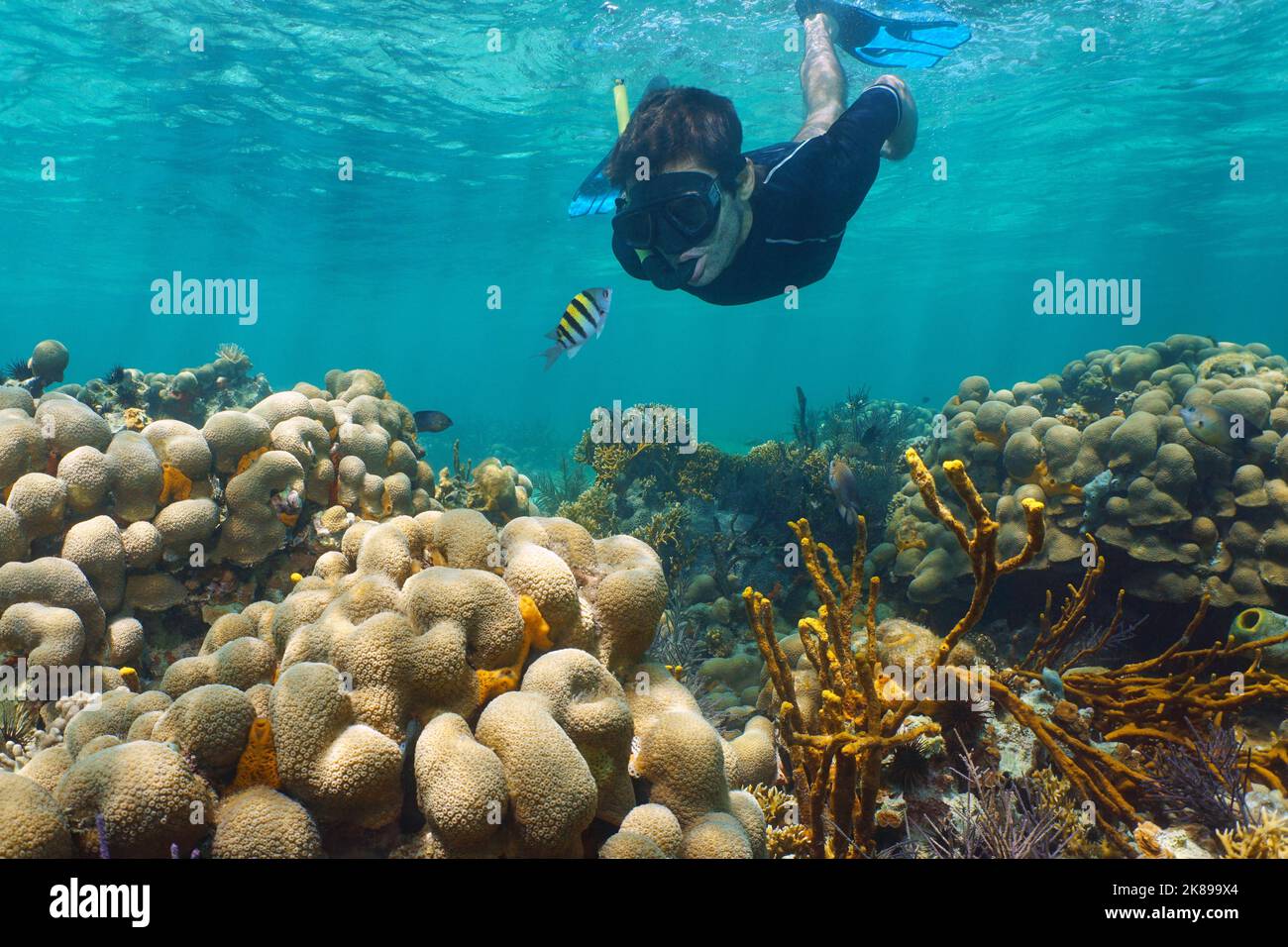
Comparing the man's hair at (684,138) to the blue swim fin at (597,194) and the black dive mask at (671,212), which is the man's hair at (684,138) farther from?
the blue swim fin at (597,194)

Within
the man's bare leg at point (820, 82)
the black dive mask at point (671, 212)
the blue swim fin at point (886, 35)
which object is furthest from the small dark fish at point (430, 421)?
the blue swim fin at point (886, 35)

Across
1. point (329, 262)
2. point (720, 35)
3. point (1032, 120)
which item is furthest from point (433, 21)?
point (329, 262)

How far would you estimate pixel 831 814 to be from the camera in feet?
10.6

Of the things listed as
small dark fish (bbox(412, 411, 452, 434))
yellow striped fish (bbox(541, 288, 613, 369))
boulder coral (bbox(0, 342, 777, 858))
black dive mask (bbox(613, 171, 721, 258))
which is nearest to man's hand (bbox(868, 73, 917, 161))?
black dive mask (bbox(613, 171, 721, 258))

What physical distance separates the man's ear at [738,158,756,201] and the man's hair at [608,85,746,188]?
0.04 meters

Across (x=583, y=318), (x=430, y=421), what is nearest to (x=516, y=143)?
(x=430, y=421)

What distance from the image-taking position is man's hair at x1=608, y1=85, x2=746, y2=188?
11.0 ft

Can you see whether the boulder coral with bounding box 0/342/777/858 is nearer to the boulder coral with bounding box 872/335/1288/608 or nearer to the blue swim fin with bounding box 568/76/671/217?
the blue swim fin with bounding box 568/76/671/217

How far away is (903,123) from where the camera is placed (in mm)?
4406

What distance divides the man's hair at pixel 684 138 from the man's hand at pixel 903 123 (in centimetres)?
144

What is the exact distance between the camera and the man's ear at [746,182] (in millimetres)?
3549

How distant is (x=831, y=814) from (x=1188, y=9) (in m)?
20.2
